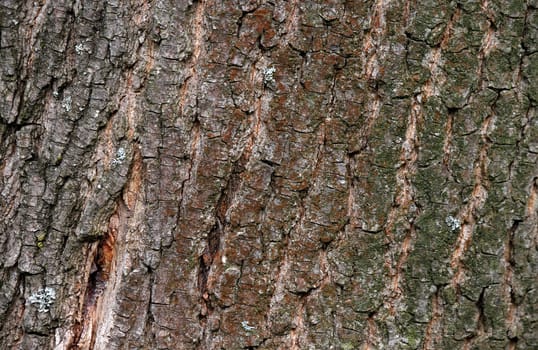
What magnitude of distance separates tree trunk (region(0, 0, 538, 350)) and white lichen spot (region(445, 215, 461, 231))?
0.4 inches

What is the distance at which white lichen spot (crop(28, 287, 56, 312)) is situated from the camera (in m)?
1.47

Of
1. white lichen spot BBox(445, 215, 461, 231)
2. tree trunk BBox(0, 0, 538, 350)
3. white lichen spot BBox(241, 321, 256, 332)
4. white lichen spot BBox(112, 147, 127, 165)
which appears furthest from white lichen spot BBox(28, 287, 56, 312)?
white lichen spot BBox(445, 215, 461, 231)

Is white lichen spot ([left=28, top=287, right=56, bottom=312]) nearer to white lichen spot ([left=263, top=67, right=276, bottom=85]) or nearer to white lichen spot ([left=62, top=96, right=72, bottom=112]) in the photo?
white lichen spot ([left=62, top=96, right=72, bottom=112])

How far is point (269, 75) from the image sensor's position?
1.41m

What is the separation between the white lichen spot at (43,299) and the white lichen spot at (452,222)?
3.47ft

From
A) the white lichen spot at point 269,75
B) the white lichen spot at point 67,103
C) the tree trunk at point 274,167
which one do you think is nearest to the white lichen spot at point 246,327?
the tree trunk at point 274,167

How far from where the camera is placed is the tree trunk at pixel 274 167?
141 centimetres

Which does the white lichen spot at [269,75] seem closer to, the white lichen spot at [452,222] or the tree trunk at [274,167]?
the tree trunk at [274,167]

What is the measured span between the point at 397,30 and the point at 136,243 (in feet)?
2.84

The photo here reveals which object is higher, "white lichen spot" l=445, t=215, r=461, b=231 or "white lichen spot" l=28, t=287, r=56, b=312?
"white lichen spot" l=445, t=215, r=461, b=231

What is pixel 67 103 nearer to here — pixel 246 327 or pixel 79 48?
pixel 79 48

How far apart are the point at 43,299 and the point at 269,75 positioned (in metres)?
0.84

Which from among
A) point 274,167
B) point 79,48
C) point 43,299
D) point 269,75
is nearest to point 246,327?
point 274,167

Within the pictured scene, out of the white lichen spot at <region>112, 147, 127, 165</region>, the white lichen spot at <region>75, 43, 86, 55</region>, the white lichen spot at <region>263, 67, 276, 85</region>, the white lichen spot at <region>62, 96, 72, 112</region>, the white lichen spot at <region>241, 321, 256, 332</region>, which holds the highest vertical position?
the white lichen spot at <region>75, 43, 86, 55</region>
